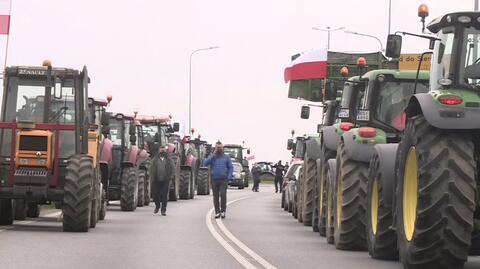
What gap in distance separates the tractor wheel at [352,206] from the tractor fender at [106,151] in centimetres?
1062

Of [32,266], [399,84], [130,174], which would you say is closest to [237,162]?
[130,174]

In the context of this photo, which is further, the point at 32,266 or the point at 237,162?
the point at 237,162

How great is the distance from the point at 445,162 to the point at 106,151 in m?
15.6

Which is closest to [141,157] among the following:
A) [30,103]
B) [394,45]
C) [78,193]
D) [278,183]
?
[30,103]

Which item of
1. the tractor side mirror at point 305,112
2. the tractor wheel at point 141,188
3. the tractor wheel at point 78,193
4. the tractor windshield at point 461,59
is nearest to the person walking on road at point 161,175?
the tractor wheel at point 141,188

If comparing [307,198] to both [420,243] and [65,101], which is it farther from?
[420,243]

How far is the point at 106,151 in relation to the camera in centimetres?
2534

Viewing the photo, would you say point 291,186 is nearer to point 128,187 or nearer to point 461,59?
point 128,187

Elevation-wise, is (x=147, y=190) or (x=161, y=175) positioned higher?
(x=161, y=175)

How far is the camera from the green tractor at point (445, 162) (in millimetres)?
10602

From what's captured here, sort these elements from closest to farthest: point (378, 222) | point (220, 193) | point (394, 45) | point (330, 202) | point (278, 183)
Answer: point (394, 45)
point (378, 222)
point (330, 202)
point (220, 193)
point (278, 183)

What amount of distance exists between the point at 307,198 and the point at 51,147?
5.79 m

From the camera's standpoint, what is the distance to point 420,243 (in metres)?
10.8

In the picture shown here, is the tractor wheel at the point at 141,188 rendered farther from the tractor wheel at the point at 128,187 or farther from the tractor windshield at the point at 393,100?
the tractor windshield at the point at 393,100
